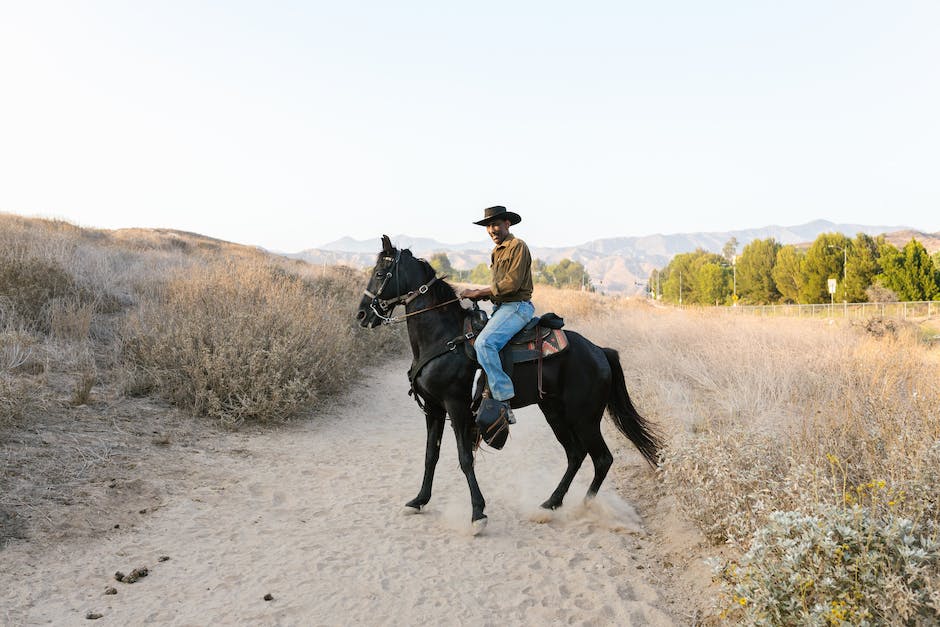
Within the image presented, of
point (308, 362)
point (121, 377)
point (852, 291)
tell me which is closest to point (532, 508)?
point (308, 362)

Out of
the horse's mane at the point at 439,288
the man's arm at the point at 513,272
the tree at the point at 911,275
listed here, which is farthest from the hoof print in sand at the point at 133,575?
the tree at the point at 911,275

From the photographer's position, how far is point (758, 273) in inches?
2694

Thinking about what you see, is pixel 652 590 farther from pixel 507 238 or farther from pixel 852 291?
pixel 852 291

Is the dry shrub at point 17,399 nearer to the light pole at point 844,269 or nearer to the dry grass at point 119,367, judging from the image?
the dry grass at point 119,367

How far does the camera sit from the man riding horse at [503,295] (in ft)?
17.2

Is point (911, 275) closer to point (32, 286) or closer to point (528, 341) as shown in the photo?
point (528, 341)

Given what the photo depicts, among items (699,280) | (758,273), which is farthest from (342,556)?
(699,280)

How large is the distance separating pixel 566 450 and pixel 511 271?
1.90m

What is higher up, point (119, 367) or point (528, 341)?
point (528, 341)

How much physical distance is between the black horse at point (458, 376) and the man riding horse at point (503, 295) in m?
0.23

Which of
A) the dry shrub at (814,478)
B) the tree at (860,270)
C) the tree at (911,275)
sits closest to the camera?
the dry shrub at (814,478)

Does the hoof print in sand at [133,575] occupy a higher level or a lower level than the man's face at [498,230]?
lower

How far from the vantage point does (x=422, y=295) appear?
555 centimetres

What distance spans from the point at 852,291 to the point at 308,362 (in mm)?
53133
